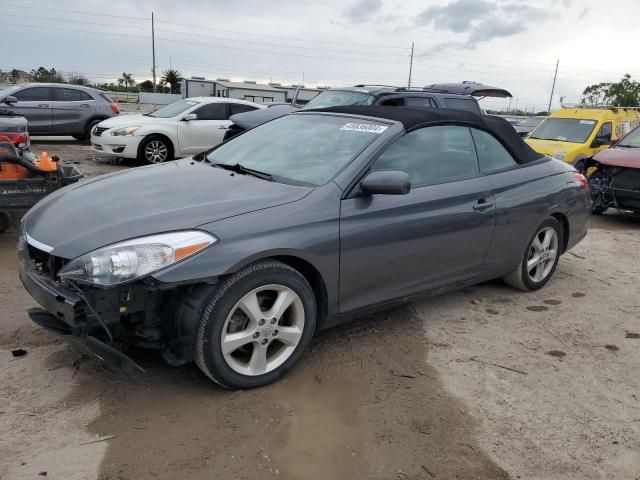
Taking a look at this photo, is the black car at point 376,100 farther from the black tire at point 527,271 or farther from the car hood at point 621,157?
the black tire at point 527,271

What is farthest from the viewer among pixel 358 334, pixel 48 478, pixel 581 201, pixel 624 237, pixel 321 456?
pixel 624 237

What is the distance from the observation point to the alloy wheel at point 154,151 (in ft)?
36.3

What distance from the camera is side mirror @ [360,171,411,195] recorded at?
10.9 feet

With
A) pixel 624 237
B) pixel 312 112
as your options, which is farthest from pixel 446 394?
pixel 624 237

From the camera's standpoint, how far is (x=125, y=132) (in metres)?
10.9

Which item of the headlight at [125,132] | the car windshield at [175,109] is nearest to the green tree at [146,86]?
the car windshield at [175,109]

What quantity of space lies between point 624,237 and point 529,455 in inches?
233

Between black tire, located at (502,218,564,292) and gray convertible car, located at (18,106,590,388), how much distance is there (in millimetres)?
64

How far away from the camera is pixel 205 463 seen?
2525mm

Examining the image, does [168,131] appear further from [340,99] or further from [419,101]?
[419,101]

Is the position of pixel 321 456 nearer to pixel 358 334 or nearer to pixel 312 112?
pixel 358 334

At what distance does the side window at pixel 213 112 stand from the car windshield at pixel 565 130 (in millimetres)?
6706

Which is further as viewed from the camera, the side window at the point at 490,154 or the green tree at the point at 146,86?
the green tree at the point at 146,86

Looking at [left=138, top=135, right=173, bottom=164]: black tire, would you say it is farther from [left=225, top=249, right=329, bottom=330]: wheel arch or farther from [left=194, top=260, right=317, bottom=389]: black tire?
[left=194, top=260, right=317, bottom=389]: black tire
